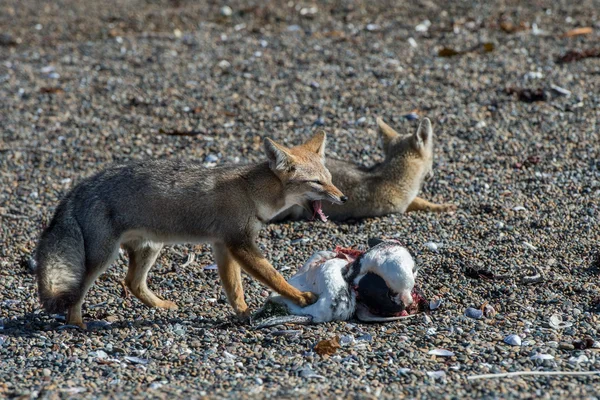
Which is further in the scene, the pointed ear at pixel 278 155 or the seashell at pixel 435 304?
the pointed ear at pixel 278 155

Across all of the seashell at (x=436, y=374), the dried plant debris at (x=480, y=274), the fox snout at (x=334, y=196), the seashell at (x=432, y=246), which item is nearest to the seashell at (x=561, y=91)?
the seashell at (x=432, y=246)

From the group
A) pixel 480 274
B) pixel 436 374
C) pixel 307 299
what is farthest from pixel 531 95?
pixel 436 374

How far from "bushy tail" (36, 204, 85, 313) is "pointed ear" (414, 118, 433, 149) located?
4507 mm

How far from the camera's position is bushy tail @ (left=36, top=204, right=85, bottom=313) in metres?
6.75

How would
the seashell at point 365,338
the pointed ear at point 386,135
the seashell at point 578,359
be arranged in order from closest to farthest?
the seashell at point 578,359 → the seashell at point 365,338 → the pointed ear at point 386,135

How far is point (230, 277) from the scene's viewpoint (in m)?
7.18

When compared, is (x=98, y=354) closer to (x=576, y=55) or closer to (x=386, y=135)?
(x=386, y=135)

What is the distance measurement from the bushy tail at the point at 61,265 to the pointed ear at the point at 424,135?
451 cm

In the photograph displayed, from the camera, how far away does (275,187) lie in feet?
24.0

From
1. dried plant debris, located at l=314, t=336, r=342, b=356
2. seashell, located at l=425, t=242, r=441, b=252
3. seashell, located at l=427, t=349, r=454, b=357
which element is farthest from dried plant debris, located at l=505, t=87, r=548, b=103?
dried plant debris, located at l=314, t=336, r=342, b=356

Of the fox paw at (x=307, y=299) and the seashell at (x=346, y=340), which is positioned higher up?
the fox paw at (x=307, y=299)

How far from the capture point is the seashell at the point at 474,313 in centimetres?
691

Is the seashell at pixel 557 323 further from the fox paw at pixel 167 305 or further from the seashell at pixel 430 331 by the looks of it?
the fox paw at pixel 167 305

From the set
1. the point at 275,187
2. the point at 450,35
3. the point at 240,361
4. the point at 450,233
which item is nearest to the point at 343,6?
the point at 450,35
